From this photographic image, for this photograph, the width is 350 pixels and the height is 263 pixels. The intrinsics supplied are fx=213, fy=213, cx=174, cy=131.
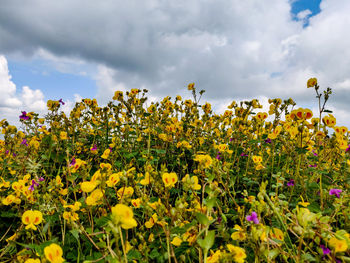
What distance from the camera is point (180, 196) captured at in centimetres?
251

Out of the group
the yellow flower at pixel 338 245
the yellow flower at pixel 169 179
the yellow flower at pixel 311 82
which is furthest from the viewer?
the yellow flower at pixel 311 82

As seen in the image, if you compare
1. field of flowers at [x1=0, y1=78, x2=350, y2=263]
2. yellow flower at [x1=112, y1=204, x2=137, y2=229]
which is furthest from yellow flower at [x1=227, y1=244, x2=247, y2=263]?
Answer: yellow flower at [x1=112, y1=204, x2=137, y2=229]

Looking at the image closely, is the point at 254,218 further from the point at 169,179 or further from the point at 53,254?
the point at 53,254

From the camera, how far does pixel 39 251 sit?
1292mm

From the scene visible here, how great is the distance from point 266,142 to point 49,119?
383cm

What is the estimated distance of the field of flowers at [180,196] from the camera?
1.10 metres

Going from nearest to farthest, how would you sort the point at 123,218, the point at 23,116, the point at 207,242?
the point at 123,218 < the point at 207,242 < the point at 23,116

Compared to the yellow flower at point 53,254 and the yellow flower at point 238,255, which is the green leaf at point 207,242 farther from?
the yellow flower at point 53,254

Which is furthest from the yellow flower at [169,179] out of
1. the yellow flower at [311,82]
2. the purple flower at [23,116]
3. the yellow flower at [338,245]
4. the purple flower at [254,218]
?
the purple flower at [23,116]

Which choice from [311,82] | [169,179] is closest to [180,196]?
[169,179]

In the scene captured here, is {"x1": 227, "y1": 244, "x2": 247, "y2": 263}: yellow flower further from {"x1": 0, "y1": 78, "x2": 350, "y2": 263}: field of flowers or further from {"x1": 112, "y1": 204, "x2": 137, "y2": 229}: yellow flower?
{"x1": 112, "y1": 204, "x2": 137, "y2": 229}: yellow flower

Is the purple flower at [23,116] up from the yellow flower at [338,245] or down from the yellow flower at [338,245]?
up

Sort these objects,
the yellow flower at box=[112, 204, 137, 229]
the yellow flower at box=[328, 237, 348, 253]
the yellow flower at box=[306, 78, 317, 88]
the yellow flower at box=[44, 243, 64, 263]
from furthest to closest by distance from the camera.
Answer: the yellow flower at box=[306, 78, 317, 88] → the yellow flower at box=[44, 243, 64, 263] → the yellow flower at box=[328, 237, 348, 253] → the yellow flower at box=[112, 204, 137, 229]

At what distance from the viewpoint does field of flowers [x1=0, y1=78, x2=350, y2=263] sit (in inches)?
43.5
